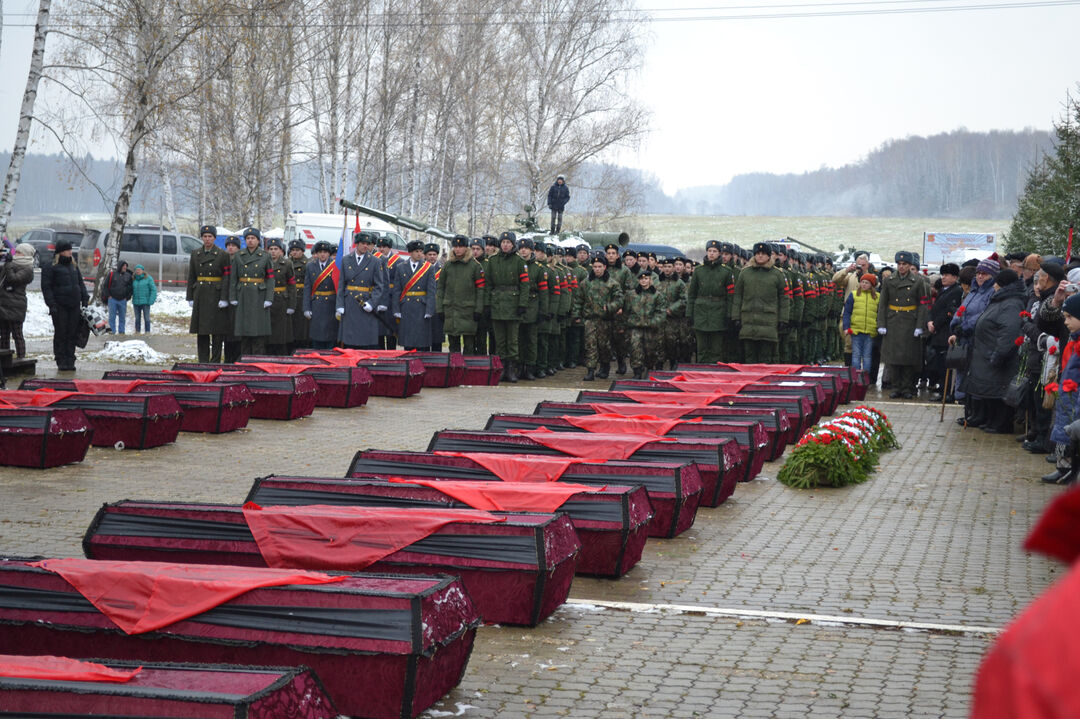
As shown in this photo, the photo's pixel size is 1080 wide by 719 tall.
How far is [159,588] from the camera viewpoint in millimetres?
5031

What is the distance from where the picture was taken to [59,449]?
10641 mm

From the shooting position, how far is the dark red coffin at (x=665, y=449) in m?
9.39

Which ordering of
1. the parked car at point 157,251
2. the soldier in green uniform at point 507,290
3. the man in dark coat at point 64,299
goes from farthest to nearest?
the parked car at point 157,251
the soldier in green uniform at point 507,290
the man in dark coat at point 64,299

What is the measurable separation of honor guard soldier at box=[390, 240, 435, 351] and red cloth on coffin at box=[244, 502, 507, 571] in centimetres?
1479

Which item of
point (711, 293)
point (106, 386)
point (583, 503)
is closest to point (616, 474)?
point (583, 503)

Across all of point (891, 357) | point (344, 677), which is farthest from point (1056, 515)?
point (891, 357)

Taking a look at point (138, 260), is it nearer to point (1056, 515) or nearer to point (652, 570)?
point (652, 570)

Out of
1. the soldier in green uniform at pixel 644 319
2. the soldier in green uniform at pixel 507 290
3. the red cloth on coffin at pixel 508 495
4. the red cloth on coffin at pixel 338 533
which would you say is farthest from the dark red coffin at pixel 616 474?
the soldier in green uniform at pixel 644 319

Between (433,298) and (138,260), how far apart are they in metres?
22.7

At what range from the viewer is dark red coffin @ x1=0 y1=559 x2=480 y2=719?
15.5ft

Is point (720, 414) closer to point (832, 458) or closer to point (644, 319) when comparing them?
point (832, 458)

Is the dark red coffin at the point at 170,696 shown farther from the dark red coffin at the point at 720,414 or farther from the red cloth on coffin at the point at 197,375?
the red cloth on coffin at the point at 197,375

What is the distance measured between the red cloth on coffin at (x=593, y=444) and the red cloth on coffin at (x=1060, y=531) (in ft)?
26.7

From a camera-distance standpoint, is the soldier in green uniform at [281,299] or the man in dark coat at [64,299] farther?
the soldier in green uniform at [281,299]
